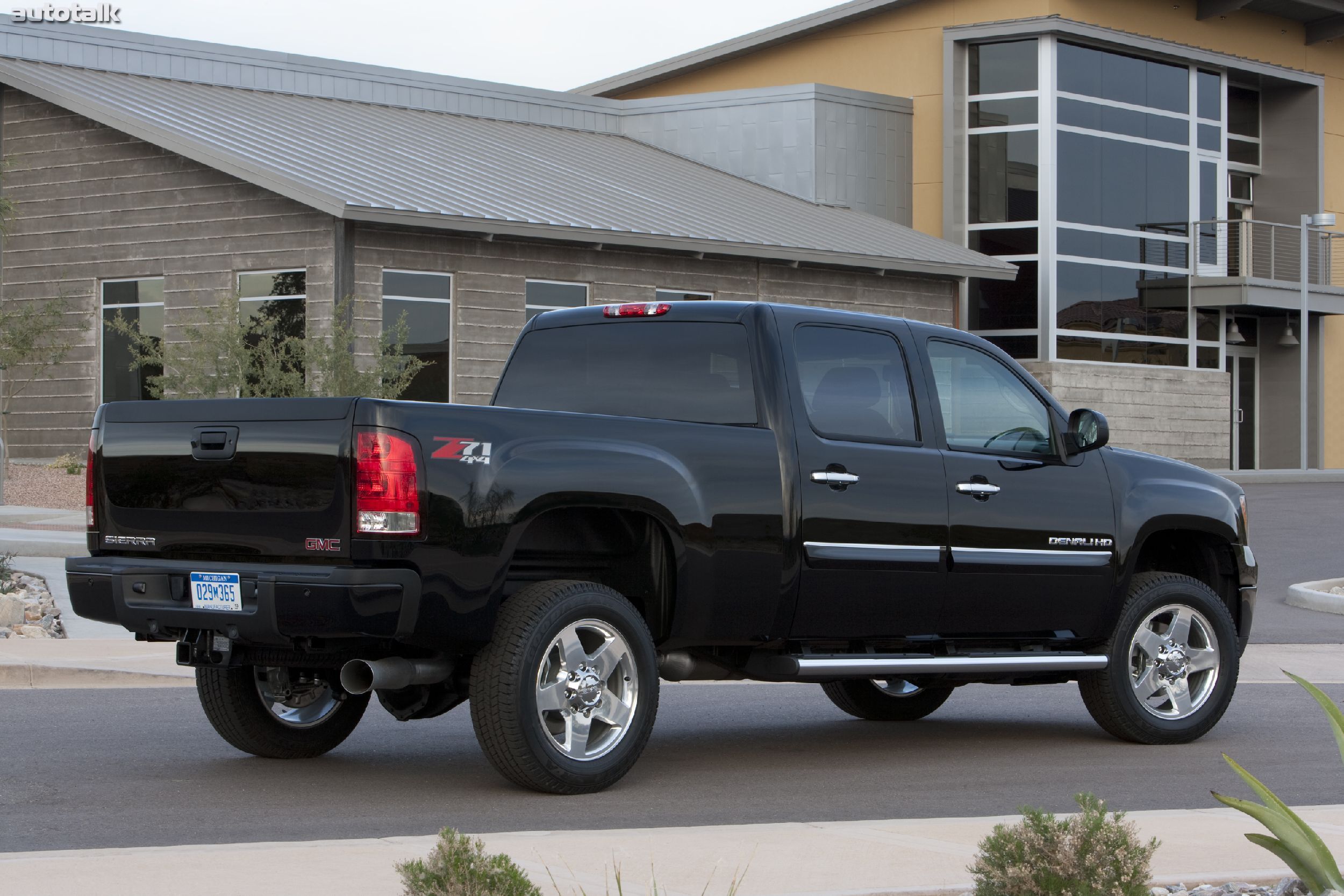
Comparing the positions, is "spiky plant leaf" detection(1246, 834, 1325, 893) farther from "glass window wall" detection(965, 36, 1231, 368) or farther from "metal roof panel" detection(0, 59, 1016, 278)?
"glass window wall" detection(965, 36, 1231, 368)

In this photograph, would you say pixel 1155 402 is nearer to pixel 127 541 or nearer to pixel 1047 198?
pixel 1047 198

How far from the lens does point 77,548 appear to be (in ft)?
57.4

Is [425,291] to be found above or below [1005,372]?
above

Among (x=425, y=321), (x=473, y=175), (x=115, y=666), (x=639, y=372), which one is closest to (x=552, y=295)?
(x=425, y=321)

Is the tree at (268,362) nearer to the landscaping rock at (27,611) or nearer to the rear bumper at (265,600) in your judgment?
the landscaping rock at (27,611)

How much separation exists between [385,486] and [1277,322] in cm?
3518

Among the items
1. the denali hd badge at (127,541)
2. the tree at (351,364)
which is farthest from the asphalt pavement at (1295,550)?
the tree at (351,364)

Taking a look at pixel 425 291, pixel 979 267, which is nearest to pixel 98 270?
pixel 425 291

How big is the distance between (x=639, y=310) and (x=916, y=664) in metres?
2.13

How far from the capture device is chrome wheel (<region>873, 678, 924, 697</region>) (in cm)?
1020

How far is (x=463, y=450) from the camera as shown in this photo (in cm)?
695

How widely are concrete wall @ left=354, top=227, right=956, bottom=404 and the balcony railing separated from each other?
935 centimetres

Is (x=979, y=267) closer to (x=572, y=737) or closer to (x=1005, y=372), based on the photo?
(x=1005, y=372)

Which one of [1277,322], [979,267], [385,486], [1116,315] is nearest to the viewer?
[385,486]
